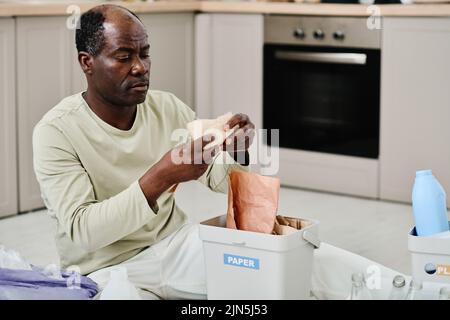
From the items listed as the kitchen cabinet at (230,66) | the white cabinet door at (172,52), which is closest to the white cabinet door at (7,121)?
the white cabinet door at (172,52)

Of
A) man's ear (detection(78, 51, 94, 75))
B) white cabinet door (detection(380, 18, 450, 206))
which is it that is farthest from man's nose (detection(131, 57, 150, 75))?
white cabinet door (detection(380, 18, 450, 206))

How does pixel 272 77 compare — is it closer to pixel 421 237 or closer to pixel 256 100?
pixel 256 100

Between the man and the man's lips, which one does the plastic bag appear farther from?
the man's lips

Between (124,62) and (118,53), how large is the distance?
0.02 m

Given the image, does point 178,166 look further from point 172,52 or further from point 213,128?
point 172,52

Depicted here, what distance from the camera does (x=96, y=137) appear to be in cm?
204

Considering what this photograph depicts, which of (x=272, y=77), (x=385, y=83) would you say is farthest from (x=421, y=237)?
(x=272, y=77)

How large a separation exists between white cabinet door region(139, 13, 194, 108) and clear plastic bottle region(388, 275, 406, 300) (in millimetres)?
2369

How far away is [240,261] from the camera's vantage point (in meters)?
1.89

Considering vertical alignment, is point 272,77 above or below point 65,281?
above

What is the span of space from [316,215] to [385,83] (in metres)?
Answer: 0.66

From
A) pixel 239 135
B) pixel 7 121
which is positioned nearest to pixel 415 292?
pixel 239 135

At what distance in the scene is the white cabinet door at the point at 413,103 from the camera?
11.9 ft

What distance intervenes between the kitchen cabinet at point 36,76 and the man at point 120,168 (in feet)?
4.65
